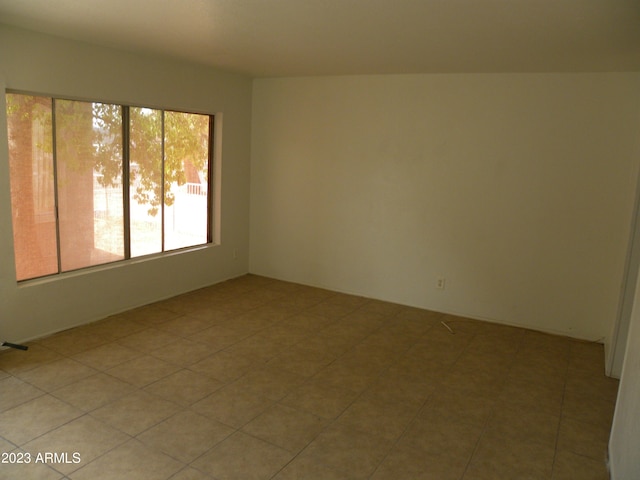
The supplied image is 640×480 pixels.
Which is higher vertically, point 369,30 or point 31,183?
point 369,30

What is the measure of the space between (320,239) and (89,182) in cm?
269

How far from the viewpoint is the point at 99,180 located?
14.6ft

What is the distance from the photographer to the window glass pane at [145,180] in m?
4.76

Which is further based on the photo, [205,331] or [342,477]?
[205,331]

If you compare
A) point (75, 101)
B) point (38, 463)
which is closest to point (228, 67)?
point (75, 101)

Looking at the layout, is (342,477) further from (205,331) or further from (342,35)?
(342,35)

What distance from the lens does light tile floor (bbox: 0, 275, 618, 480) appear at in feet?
8.59

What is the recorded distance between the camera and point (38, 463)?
8.20ft

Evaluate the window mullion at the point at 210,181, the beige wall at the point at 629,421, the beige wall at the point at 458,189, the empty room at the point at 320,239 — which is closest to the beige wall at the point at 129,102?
the empty room at the point at 320,239

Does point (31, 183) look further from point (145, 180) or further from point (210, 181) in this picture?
point (210, 181)

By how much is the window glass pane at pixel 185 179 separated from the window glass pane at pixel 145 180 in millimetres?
127

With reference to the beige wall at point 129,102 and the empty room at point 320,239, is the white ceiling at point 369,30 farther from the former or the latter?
the beige wall at point 129,102

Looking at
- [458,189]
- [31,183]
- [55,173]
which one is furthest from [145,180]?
[458,189]

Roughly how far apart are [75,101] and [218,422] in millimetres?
3109
